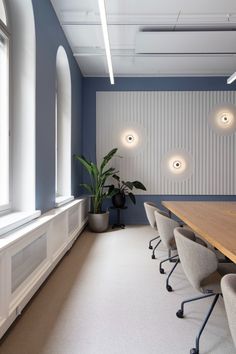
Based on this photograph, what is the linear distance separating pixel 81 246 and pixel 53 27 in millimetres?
3162

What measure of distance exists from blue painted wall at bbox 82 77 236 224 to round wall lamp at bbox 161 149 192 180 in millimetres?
477

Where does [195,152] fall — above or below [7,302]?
above

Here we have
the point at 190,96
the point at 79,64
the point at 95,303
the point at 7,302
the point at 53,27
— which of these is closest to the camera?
the point at 7,302

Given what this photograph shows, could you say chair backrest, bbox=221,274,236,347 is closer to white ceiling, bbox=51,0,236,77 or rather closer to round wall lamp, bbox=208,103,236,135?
white ceiling, bbox=51,0,236,77

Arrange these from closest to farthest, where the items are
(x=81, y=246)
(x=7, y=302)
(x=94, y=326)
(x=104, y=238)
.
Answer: (x=7, y=302)
(x=94, y=326)
(x=81, y=246)
(x=104, y=238)

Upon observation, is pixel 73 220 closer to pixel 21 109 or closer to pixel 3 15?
pixel 21 109

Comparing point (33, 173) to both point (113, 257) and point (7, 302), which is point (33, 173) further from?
point (113, 257)

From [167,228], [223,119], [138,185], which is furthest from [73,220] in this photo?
[223,119]

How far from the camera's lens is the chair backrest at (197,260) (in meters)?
1.61

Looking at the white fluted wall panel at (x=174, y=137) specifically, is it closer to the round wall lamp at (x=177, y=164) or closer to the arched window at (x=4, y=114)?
the round wall lamp at (x=177, y=164)

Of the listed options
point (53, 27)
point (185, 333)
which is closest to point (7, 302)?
point (185, 333)

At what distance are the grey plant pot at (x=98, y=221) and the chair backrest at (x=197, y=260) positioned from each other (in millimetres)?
3251

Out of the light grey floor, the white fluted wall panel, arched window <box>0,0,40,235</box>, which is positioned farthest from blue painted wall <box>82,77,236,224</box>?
arched window <box>0,0,40,235</box>

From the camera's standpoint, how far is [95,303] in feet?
7.45
